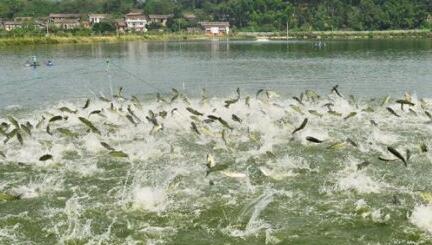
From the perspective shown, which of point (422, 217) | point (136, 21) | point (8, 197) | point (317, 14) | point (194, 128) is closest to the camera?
point (422, 217)

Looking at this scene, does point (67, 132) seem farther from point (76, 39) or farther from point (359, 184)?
point (76, 39)

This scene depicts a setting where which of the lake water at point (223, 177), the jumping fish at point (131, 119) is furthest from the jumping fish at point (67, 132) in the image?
the jumping fish at point (131, 119)

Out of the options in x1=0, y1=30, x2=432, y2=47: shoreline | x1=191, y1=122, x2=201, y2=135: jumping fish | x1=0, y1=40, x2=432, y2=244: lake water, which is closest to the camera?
x1=0, y1=40, x2=432, y2=244: lake water

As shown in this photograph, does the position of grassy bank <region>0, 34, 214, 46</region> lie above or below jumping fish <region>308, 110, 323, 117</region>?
above

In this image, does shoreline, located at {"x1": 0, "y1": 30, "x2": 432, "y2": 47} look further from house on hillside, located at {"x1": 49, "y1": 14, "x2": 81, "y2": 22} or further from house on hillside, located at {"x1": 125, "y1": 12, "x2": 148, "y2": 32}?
house on hillside, located at {"x1": 49, "y1": 14, "x2": 81, "y2": 22}

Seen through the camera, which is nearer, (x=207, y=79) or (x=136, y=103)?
(x=136, y=103)

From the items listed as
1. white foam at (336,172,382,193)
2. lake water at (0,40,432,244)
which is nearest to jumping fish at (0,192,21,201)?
lake water at (0,40,432,244)

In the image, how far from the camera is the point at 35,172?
48.4ft

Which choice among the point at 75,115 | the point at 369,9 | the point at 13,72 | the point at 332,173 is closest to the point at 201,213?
the point at 332,173

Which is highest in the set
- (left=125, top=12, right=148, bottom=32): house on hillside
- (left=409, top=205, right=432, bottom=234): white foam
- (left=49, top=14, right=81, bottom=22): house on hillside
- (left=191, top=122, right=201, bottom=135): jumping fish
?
(left=49, top=14, right=81, bottom=22): house on hillside

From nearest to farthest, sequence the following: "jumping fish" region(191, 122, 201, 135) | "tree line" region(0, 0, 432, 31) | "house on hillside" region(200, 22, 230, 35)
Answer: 1. "jumping fish" region(191, 122, 201, 135)
2. "tree line" region(0, 0, 432, 31)
3. "house on hillside" region(200, 22, 230, 35)

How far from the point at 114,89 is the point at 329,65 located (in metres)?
25.5

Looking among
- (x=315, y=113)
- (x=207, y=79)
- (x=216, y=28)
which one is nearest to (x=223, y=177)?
(x=315, y=113)

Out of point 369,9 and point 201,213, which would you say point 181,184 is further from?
point 369,9
